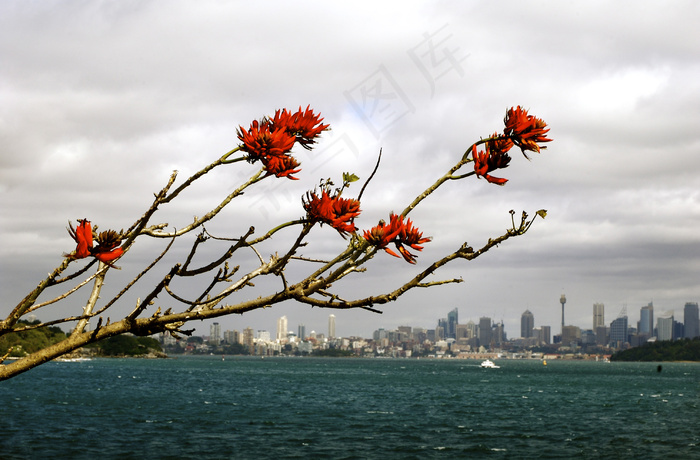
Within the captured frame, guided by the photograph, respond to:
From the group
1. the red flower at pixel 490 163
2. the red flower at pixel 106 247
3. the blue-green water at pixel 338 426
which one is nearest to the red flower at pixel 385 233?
the red flower at pixel 490 163

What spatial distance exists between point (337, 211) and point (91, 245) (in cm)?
151

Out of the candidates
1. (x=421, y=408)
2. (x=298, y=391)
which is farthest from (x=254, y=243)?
(x=298, y=391)

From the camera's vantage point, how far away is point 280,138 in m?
4.70

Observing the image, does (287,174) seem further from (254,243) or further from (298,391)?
(298,391)

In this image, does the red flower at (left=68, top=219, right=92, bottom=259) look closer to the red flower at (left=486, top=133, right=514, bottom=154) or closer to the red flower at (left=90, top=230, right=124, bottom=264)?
the red flower at (left=90, top=230, right=124, bottom=264)

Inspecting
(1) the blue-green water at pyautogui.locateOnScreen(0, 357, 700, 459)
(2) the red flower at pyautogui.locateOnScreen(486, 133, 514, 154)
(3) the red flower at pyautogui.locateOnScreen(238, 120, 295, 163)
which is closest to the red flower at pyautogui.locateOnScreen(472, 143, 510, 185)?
(2) the red flower at pyautogui.locateOnScreen(486, 133, 514, 154)

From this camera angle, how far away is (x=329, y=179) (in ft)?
16.3

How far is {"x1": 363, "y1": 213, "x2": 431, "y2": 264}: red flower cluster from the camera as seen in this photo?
435 cm

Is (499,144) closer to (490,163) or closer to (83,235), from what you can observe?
(490,163)

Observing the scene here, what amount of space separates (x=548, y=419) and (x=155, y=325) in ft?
203

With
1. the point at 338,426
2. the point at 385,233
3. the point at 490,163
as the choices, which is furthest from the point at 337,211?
the point at 338,426

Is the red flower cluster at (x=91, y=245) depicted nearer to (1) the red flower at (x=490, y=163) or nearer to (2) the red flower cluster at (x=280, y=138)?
(2) the red flower cluster at (x=280, y=138)

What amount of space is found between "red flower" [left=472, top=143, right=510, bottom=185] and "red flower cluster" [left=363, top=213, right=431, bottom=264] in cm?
79

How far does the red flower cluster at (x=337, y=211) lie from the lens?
4.46 metres
